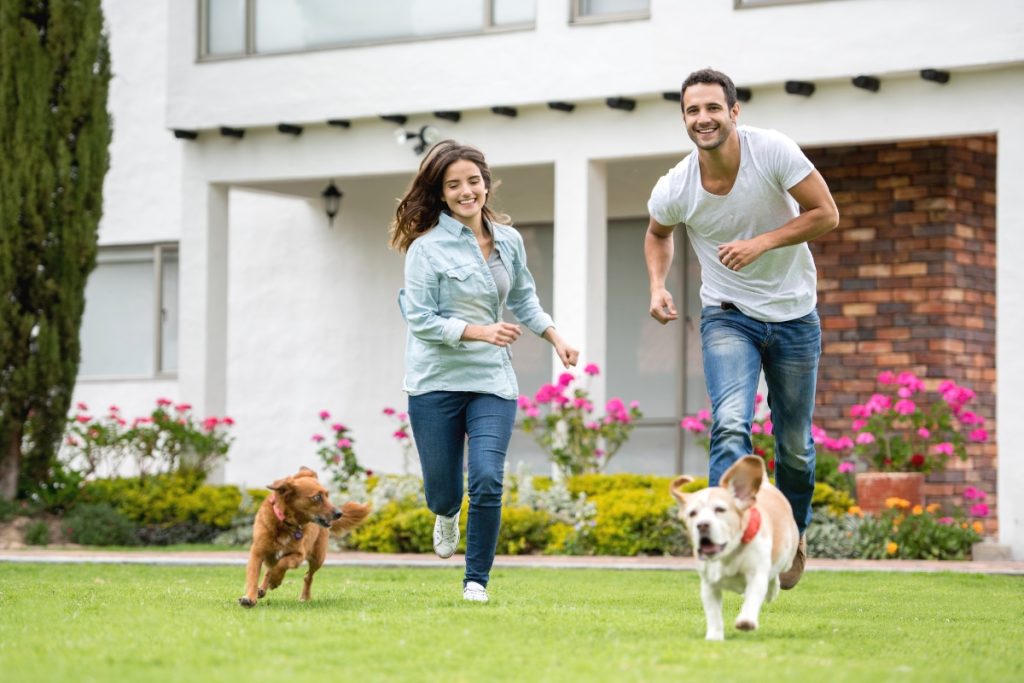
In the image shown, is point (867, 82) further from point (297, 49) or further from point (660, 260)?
point (660, 260)

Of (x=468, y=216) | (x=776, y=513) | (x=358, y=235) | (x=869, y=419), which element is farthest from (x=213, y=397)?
(x=776, y=513)

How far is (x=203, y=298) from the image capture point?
16422 mm

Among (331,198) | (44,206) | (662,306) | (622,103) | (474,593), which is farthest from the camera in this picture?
(331,198)

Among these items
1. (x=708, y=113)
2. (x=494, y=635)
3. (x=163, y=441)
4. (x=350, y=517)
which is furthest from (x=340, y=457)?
(x=494, y=635)

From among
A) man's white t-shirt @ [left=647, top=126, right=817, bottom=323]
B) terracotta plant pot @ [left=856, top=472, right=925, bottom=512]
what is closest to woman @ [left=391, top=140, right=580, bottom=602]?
man's white t-shirt @ [left=647, top=126, right=817, bottom=323]

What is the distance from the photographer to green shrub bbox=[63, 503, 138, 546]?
14867 mm

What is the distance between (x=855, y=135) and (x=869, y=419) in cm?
228

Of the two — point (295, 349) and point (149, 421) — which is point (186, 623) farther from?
point (295, 349)

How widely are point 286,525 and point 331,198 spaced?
997cm

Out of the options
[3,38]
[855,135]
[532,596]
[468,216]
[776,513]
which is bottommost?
[532,596]

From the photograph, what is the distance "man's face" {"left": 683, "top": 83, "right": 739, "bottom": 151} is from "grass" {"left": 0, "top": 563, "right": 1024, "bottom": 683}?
196cm

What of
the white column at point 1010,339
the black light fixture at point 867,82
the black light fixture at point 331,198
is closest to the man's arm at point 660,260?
the white column at point 1010,339

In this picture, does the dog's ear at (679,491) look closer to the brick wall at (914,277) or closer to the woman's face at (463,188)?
the woman's face at (463,188)

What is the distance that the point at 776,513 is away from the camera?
6.31 meters
